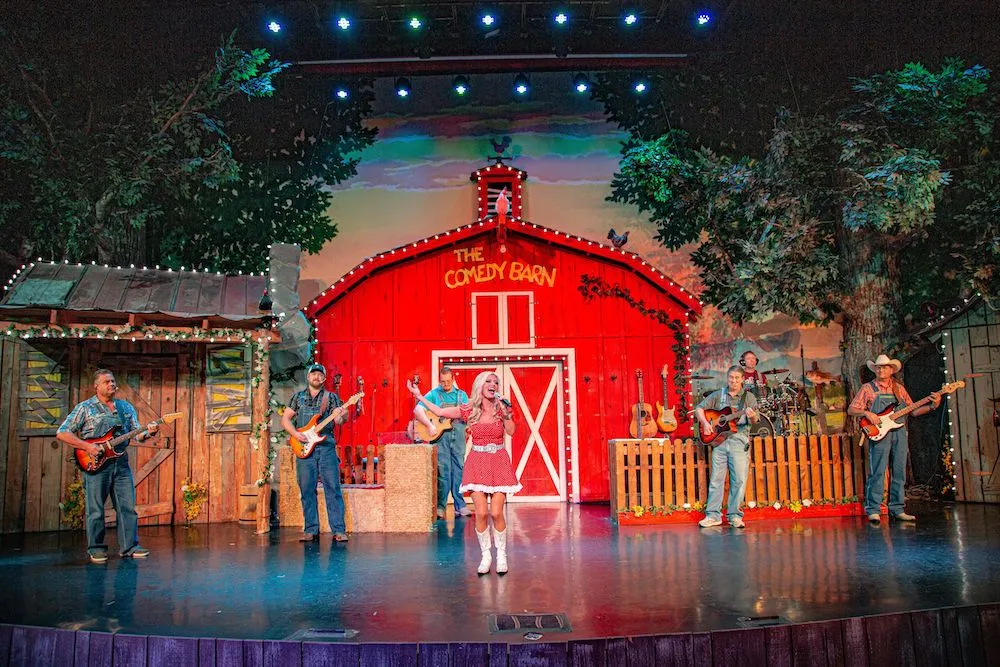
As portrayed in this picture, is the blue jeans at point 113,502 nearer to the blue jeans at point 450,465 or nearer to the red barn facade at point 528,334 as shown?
the blue jeans at point 450,465

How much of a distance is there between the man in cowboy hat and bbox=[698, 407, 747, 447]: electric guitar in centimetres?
165

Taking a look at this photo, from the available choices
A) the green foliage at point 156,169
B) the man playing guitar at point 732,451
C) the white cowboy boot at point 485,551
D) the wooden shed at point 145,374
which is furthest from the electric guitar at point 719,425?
the green foliage at point 156,169

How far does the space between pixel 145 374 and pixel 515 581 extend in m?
7.30

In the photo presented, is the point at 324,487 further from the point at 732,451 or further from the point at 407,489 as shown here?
the point at 732,451

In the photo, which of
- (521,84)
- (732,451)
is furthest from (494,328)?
(521,84)

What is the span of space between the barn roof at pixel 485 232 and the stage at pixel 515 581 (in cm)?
464

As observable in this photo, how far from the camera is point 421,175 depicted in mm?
16219

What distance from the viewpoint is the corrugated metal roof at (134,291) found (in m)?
10.1

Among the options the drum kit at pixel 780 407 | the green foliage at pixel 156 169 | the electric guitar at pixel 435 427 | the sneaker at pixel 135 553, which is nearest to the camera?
the sneaker at pixel 135 553

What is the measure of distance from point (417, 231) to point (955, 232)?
9817 mm

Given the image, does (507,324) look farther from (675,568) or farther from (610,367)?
(675,568)

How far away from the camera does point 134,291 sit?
10.8 metres

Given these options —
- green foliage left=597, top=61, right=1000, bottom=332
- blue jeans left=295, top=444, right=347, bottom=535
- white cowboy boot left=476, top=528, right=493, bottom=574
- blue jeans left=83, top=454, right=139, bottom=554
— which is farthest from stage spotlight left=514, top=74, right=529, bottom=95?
white cowboy boot left=476, top=528, right=493, bottom=574

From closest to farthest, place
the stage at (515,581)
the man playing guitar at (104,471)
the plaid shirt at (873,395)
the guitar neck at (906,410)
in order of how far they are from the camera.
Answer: the stage at (515,581) → the man playing guitar at (104,471) → the guitar neck at (906,410) → the plaid shirt at (873,395)
